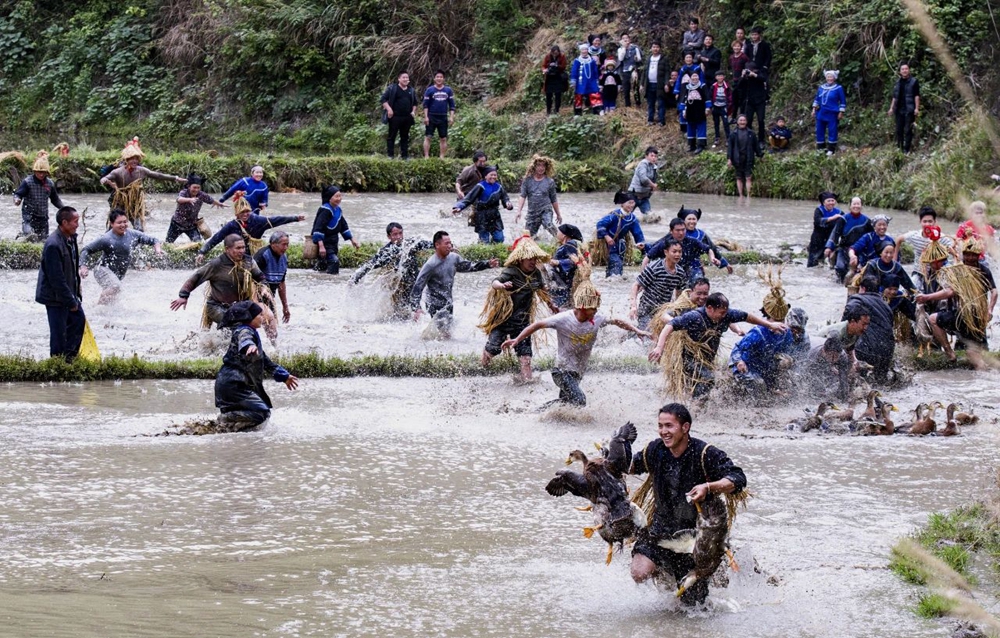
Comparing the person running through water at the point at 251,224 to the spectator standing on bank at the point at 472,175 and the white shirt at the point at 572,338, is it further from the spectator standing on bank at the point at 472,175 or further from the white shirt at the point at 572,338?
the white shirt at the point at 572,338

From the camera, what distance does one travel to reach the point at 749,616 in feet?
23.7

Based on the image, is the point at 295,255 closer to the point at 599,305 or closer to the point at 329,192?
the point at 329,192

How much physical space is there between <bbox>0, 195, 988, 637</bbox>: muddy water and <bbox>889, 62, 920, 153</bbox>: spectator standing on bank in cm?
1242

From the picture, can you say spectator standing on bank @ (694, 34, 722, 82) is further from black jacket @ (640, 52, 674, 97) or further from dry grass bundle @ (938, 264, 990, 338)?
dry grass bundle @ (938, 264, 990, 338)

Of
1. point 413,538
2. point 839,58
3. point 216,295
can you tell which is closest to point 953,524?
point 413,538

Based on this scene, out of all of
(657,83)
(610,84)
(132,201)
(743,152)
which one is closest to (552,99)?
(610,84)

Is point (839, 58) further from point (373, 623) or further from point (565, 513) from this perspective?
point (373, 623)

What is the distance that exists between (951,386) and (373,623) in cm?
818

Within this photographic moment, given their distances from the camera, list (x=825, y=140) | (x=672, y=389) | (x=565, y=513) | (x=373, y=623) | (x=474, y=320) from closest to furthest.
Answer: (x=373, y=623) < (x=565, y=513) < (x=672, y=389) < (x=474, y=320) < (x=825, y=140)

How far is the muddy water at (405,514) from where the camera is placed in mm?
7184

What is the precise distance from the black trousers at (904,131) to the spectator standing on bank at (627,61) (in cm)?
656

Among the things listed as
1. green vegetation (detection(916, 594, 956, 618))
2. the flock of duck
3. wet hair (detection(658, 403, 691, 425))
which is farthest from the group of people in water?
wet hair (detection(658, 403, 691, 425))

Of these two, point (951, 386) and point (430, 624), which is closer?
point (430, 624)

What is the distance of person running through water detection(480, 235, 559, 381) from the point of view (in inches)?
510
